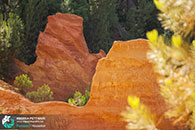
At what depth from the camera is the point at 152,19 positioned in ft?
70.5

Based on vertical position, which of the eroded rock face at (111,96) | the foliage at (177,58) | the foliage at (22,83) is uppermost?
the foliage at (177,58)

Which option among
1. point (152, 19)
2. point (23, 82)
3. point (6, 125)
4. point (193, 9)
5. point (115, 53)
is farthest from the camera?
point (152, 19)

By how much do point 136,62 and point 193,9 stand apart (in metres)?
5.63

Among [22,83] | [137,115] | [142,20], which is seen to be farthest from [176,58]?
[142,20]

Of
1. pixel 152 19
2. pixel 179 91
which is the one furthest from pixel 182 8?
pixel 152 19

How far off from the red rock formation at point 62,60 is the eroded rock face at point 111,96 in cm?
546

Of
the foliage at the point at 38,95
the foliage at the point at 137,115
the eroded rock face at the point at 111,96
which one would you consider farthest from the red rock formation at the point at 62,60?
the foliage at the point at 137,115

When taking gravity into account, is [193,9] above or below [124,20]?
above

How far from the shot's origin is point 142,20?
2112 centimetres

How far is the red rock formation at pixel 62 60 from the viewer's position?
47.9 feet

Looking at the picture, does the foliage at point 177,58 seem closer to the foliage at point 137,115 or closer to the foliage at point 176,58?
the foliage at point 176,58

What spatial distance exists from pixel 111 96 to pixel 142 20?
13.5m

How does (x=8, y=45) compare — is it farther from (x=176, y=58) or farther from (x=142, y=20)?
(x=142, y=20)

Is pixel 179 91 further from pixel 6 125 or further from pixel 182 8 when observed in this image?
pixel 6 125
